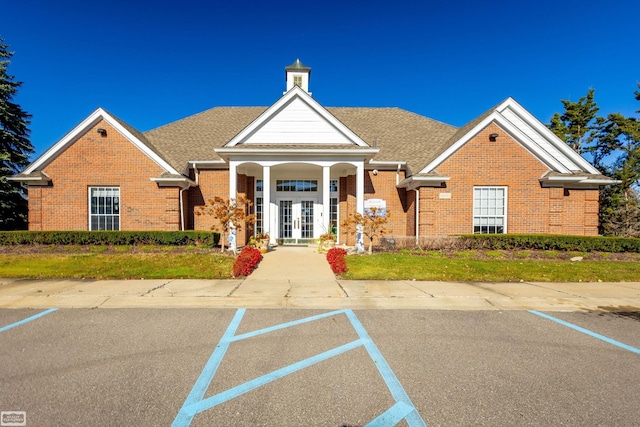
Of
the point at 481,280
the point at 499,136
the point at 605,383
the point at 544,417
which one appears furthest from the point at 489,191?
the point at 544,417

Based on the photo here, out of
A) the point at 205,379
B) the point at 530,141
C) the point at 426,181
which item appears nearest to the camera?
the point at 205,379

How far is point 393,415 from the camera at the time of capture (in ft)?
8.67

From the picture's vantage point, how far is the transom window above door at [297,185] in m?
16.8

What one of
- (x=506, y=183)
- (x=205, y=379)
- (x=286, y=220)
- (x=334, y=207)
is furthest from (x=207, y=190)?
(x=506, y=183)

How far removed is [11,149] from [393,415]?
2762cm

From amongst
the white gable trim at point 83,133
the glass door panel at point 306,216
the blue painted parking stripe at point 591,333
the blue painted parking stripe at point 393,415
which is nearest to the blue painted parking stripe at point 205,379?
the blue painted parking stripe at point 393,415

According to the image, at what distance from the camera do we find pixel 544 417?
2623 mm

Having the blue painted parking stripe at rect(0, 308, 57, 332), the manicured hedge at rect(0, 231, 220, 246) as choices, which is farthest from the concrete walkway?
the manicured hedge at rect(0, 231, 220, 246)

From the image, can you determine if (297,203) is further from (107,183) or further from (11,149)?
(11,149)

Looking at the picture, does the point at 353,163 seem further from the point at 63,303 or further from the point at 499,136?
the point at 63,303

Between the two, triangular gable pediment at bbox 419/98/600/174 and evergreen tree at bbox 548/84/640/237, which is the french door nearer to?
triangular gable pediment at bbox 419/98/600/174

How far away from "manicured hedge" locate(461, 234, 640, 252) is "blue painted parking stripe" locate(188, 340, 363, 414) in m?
10.8

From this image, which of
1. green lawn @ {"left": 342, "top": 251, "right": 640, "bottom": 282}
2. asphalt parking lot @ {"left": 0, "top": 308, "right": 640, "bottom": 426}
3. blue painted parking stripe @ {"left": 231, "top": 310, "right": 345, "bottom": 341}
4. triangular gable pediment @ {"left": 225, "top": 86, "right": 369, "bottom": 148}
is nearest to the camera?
asphalt parking lot @ {"left": 0, "top": 308, "right": 640, "bottom": 426}

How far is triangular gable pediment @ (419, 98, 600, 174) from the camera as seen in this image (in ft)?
45.8
